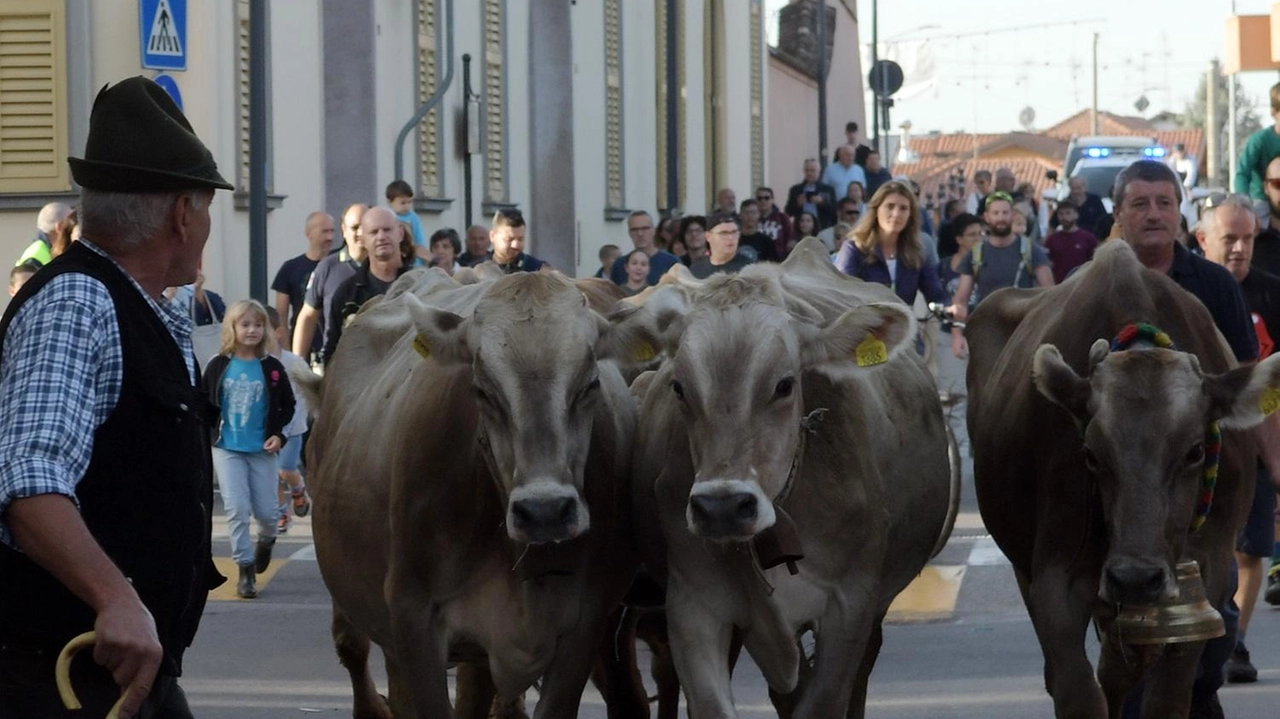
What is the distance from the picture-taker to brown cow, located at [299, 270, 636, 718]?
6.63 m

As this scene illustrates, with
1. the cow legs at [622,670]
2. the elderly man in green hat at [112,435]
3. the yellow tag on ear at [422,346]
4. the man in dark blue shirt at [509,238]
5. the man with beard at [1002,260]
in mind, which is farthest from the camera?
the man with beard at [1002,260]

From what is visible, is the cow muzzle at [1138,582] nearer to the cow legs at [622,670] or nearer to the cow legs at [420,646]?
the cow legs at [622,670]

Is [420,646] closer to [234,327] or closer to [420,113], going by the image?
[234,327]

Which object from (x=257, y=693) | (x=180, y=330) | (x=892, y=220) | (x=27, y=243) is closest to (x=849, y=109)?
(x=27, y=243)

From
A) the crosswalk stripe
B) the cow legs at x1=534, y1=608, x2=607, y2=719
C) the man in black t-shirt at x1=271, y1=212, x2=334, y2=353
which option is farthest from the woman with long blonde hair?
the cow legs at x1=534, y1=608, x2=607, y2=719

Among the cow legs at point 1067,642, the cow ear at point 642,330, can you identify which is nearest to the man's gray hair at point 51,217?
the cow ear at point 642,330

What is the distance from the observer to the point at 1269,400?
6734mm

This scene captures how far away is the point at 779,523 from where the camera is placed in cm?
662

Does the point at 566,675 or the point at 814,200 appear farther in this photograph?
the point at 814,200

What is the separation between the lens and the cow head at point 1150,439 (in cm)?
657

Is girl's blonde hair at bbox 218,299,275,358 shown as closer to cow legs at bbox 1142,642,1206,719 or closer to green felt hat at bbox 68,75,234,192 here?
cow legs at bbox 1142,642,1206,719

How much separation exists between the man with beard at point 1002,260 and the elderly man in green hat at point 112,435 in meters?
14.3

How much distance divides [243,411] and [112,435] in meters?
7.73

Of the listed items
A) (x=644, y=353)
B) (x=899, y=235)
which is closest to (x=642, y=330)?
(x=644, y=353)
